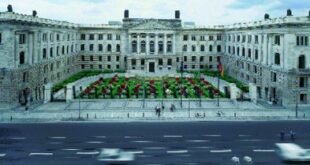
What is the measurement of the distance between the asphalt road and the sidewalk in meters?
3.40

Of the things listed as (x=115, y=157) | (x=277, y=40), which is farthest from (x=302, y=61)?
(x=115, y=157)

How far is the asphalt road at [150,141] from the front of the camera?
1674 inches

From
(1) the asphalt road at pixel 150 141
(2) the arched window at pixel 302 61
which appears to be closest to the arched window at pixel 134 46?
(2) the arched window at pixel 302 61

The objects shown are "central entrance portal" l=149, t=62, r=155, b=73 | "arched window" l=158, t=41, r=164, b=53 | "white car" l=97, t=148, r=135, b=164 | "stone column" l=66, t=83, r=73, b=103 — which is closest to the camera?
"white car" l=97, t=148, r=135, b=164

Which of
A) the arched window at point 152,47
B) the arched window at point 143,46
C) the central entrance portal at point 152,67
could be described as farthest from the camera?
the arched window at point 152,47

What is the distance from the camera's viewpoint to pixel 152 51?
440 ft

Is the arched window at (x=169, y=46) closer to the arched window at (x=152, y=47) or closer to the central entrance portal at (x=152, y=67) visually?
the arched window at (x=152, y=47)

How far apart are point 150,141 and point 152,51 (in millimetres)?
85279

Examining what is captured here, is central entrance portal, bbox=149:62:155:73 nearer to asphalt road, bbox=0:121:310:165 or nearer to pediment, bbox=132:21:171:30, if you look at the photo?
pediment, bbox=132:21:171:30

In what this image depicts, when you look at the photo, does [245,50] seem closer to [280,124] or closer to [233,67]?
[233,67]

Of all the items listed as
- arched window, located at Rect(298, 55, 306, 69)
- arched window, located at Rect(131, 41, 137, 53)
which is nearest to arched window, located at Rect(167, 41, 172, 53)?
arched window, located at Rect(131, 41, 137, 53)

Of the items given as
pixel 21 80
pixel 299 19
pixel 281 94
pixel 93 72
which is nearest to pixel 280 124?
pixel 281 94

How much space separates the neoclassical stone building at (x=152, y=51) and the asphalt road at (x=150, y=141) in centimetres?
1691

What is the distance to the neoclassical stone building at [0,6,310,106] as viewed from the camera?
76.3 m
